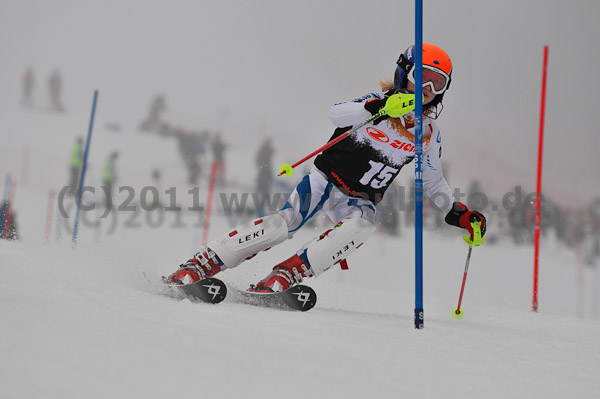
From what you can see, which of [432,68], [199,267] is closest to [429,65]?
[432,68]

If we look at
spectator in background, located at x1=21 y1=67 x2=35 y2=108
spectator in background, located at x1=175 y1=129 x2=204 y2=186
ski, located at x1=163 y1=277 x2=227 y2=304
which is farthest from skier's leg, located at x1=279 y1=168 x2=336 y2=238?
spectator in background, located at x1=21 y1=67 x2=35 y2=108

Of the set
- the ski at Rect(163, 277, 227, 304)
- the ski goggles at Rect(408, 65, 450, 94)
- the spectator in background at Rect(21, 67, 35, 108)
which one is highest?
the spectator in background at Rect(21, 67, 35, 108)

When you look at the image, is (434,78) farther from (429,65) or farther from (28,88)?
(28,88)

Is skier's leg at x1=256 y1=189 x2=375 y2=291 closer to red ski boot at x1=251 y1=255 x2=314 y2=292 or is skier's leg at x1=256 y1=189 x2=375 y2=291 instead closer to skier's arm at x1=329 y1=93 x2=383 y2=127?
red ski boot at x1=251 y1=255 x2=314 y2=292

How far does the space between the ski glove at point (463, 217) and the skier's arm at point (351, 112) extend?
822 millimetres

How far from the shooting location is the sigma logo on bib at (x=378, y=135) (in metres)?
2.95

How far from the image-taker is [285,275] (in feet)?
8.91

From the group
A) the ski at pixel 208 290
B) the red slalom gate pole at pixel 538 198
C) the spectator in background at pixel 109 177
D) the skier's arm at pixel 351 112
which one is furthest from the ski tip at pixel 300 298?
the spectator in background at pixel 109 177

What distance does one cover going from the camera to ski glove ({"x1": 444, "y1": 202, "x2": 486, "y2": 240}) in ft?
10.1

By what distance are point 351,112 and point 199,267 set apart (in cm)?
112

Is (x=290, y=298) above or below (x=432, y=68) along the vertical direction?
below

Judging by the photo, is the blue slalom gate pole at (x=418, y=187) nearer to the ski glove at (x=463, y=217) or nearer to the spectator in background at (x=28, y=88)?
the ski glove at (x=463, y=217)

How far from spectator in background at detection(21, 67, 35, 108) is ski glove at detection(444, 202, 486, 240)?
841 inches

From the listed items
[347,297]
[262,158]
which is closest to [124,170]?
[262,158]
